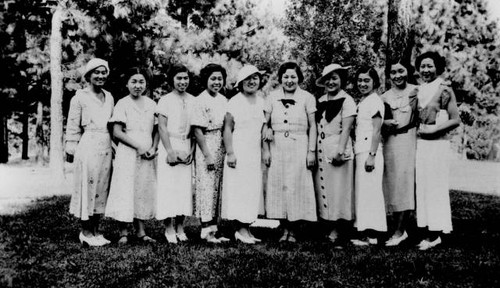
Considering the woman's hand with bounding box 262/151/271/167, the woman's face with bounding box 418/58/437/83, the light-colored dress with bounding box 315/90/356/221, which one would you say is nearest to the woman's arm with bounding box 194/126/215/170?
the woman's hand with bounding box 262/151/271/167

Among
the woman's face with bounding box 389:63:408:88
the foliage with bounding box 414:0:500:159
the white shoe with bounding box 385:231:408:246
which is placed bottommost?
the white shoe with bounding box 385:231:408:246

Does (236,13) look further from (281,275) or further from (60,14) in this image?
(281,275)

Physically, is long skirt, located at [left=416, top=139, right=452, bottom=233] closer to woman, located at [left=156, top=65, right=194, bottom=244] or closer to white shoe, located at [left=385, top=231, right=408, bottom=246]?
white shoe, located at [left=385, top=231, right=408, bottom=246]

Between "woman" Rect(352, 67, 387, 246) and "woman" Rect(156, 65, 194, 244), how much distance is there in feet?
6.98

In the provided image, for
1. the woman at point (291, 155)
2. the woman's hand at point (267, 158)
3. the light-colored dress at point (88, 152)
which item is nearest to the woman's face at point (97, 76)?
the light-colored dress at point (88, 152)

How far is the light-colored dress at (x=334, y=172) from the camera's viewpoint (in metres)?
6.68

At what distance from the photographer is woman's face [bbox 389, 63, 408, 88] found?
660cm

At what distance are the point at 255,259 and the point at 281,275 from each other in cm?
70

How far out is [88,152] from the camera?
642 cm

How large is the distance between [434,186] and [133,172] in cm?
371

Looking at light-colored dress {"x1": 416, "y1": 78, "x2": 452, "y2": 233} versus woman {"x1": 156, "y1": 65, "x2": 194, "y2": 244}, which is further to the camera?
woman {"x1": 156, "y1": 65, "x2": 194, "y2": 244}

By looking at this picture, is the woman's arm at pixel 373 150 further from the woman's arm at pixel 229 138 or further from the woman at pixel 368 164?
the woman's arm at pixel 229 138

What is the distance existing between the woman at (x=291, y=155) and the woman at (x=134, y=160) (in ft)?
4.94

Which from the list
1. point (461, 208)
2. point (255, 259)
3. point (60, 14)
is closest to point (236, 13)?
point (60, 14)
